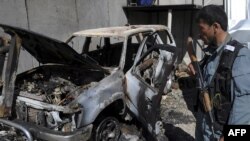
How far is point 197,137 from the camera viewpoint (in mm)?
3018

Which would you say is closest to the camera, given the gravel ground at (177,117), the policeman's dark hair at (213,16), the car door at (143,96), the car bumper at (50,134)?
the policeman's dark hair at (213,16)

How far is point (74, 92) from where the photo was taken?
4254 mm

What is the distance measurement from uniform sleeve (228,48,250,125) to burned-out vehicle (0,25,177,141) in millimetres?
1819

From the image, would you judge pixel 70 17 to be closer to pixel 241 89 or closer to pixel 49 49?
pixel 49 49

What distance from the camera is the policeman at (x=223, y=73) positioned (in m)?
2.37

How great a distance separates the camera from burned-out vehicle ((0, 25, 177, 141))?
3.74 metres

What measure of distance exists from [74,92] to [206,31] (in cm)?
215

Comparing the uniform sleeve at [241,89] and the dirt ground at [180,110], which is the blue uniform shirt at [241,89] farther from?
the dirt ground at [180,110]

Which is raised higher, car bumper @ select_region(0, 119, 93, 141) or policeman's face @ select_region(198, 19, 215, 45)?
policeman's face @ select_region(198, 19, 215, 45)

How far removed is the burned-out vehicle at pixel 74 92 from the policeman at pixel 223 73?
1.51 metres

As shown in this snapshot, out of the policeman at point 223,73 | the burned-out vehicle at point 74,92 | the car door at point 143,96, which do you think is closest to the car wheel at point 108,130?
the burned-out vehicle at point 74,92

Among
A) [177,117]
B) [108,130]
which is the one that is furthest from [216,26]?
[177,117]

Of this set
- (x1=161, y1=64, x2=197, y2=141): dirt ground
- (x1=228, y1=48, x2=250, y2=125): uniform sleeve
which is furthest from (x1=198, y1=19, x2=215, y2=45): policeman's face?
(x1=161, y1=64, x2=197, y2=141): dirt ground

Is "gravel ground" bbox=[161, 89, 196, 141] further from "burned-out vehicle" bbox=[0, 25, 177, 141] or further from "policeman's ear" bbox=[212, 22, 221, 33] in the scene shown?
"policeman's ear" bbox=[212, 22, 221, 33]
